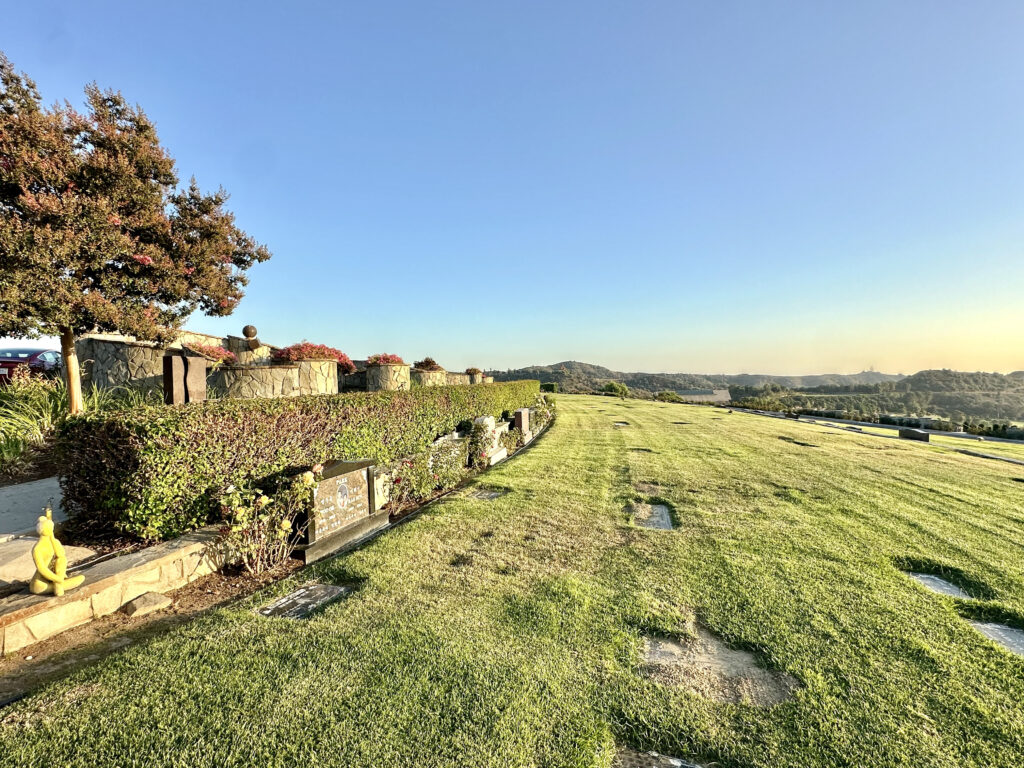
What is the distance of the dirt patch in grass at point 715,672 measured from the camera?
2.20 m

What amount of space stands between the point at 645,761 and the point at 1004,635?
3.04 meters

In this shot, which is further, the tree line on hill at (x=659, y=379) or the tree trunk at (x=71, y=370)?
the tree line on hill at (x=659, y=379)

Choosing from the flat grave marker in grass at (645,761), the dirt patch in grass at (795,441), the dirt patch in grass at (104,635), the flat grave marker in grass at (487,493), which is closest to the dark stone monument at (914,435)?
the dirt patch in grass at (795,441)

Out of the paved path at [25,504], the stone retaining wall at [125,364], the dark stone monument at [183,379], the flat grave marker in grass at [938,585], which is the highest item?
the stone retaining wall at [125,364]

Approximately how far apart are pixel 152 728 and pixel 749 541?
197 inches

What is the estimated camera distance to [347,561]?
3.78m

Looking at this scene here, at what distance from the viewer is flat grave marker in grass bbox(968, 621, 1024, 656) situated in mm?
2695

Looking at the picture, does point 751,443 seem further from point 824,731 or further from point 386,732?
point 386,732

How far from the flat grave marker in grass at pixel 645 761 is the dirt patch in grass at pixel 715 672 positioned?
1.55 ft

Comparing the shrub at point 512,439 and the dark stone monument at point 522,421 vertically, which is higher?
the dark stone monument at point 522,421

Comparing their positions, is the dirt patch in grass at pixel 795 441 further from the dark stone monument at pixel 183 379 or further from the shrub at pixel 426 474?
the dark stone monument at pixel 183 379

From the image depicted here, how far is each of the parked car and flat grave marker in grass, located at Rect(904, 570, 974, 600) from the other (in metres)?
16.2

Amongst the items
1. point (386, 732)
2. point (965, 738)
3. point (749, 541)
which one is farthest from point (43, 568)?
point (749, 541)

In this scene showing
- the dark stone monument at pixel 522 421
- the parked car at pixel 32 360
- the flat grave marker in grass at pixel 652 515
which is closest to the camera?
the flat grave marker in grass at pixel 652 515
